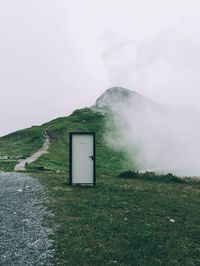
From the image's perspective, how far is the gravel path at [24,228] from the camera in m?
15.1

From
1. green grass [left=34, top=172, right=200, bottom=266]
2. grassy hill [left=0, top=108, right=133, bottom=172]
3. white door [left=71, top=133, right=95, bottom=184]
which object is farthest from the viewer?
grassy hill [left=0, top=108, right=133, bottom=172]

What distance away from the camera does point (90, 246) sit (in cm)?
1641

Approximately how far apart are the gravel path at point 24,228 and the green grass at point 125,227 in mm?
553

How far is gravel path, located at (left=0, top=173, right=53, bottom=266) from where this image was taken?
1512 cm

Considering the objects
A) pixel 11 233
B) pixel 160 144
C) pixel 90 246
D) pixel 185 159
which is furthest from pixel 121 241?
pixel 160 144

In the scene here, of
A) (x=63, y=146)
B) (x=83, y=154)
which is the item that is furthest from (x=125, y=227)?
(x=63, y=146)

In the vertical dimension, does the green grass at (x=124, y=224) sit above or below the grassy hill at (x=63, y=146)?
below

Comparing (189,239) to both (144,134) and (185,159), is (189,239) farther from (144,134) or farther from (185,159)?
(144,134)

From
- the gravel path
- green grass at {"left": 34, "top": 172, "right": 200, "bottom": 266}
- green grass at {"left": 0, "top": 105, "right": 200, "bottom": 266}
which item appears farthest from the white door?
the gravel path

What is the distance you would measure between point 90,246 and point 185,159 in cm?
10268

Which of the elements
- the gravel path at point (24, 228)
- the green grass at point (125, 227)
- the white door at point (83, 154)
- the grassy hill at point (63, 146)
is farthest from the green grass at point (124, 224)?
the grassy hill at point (63, 146)

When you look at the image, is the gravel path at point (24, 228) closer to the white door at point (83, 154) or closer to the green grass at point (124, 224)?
the green grass at point (124, 224)

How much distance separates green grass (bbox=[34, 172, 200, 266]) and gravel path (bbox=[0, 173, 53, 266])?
553 millimetres

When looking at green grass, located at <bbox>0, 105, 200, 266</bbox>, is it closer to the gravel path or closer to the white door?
the gravel path
